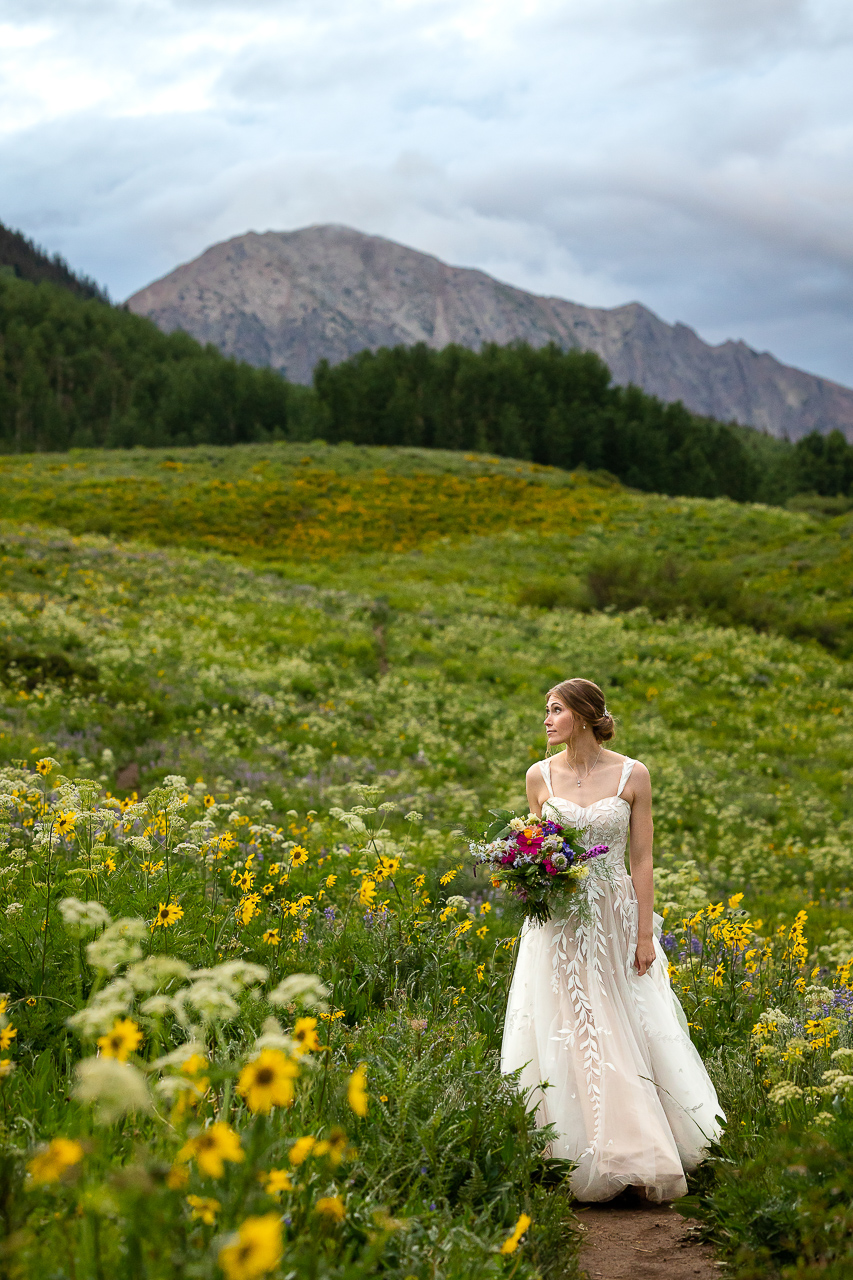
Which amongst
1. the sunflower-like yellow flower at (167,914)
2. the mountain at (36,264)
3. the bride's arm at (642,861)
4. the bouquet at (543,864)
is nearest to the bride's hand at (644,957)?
the bride's arm at (642,861)

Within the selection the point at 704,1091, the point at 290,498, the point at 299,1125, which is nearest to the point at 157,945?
the point at 299,1125

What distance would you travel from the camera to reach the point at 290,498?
3994 cm

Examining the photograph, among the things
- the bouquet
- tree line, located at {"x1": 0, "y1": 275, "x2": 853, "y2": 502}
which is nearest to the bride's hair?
the bouquet

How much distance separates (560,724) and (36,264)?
212 m

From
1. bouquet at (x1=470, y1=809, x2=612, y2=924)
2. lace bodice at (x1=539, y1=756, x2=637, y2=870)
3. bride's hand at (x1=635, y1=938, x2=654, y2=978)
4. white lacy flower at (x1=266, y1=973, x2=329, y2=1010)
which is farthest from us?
lace bodice at (x1=539, y1=756, x2=637, y2=870)

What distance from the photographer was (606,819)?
4492 mm

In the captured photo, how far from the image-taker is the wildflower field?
217cm

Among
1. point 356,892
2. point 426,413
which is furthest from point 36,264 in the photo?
point 356,892

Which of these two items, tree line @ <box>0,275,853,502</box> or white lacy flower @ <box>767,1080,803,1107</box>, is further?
tree line @ <box>0,275,853,502</box>

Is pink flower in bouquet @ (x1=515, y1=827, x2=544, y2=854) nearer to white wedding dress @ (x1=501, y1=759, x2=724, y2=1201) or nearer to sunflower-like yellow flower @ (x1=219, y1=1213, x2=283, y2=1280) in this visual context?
white wedding dress @ (x1=501, y1=759, x2=724, y2=1201)

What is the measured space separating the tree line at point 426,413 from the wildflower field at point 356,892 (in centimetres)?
4003

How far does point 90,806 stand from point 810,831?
9.87m

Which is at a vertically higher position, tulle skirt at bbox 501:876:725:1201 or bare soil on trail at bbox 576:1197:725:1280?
tulle skirt at bbox 501:876:725:1201

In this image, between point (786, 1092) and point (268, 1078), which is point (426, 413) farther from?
point (268, 1078)
